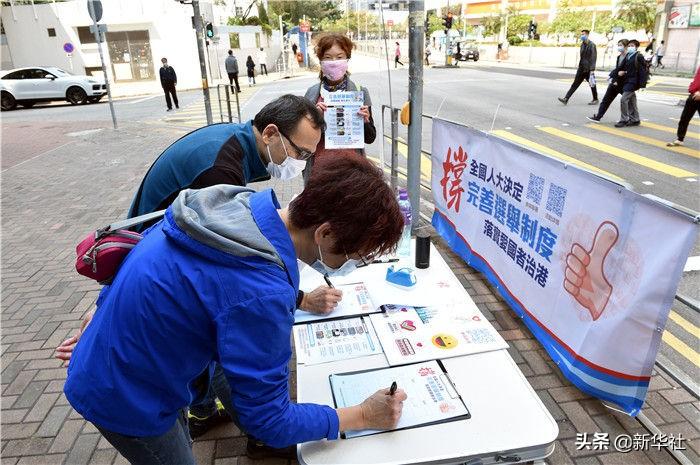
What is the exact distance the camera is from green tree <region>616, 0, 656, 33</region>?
35375mm

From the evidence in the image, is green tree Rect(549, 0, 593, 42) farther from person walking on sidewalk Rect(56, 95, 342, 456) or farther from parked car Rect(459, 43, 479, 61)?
person walking on sidewalk Rect(56, 95, 342, 456)

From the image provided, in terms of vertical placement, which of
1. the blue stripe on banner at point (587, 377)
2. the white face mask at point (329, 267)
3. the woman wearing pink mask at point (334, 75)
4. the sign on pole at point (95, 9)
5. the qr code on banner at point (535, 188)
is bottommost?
the blue stripe on banner at point (587, 377)

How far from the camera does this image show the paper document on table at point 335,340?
2.00 m

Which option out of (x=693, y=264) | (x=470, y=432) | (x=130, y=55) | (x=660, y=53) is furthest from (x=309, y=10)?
(x=470, y=432)

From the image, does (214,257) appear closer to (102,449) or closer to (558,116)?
(102,449)

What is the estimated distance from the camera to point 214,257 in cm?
121

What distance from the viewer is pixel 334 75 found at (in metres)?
3.92

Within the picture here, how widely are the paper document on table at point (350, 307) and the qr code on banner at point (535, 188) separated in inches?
51.7

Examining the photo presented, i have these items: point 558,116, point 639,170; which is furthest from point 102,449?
point 558,116

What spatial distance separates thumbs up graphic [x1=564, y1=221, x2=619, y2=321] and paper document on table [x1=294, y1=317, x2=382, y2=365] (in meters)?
1.20

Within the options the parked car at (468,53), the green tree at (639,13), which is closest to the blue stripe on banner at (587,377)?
the parked car at (468,53)

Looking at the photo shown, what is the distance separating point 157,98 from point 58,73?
3817 millimetres

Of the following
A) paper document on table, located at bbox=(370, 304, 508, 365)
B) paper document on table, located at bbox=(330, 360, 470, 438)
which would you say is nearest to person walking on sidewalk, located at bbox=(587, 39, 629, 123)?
paper document on table, located at bbox=(370, 304, 508, 365)

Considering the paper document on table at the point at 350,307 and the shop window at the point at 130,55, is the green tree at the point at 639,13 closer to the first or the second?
the shop window at the point at 130,55
